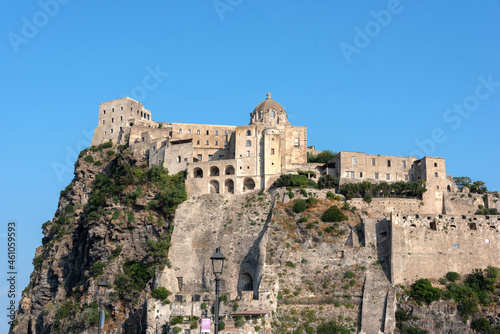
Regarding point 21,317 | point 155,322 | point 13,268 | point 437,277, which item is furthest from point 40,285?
point 437,277

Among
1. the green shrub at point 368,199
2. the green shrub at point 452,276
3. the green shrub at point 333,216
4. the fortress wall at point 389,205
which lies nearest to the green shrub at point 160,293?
the green shrub at point 333,216

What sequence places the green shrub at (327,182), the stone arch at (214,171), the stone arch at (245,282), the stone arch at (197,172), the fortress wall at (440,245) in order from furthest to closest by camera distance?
1. the stone arch at (197,172)
2. the stone arch at (214,171)
3. the green shrub at (327,182)
4. the stone arch at (245,282)
5. the fortress wall at (440,245)

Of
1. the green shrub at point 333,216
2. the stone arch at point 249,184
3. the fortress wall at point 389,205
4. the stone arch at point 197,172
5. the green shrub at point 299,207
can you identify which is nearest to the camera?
the green shrub at point 333,216

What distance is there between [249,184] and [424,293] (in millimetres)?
25836

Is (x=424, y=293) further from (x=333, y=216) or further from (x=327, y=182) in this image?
(x=327, y=182)

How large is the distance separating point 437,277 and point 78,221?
149 feet

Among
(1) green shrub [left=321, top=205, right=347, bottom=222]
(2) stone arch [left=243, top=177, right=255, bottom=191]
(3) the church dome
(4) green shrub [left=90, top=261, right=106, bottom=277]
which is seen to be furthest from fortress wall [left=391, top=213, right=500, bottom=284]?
(4) green shrub [left=90, top=261, right=106, bottom=277]

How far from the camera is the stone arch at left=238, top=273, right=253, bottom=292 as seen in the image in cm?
6298

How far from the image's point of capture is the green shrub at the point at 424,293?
55.9m

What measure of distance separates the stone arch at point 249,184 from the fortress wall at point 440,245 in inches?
788

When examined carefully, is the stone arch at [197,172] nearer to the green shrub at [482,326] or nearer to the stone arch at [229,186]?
the stone arch at [229,186]

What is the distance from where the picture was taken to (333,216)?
64.8m

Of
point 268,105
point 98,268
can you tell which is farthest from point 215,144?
A: point 98,268

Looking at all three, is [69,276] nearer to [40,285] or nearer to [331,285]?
[40,285]
